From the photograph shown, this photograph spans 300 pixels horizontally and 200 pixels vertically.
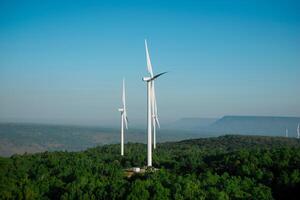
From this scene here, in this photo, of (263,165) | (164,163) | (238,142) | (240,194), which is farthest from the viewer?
(238,142)

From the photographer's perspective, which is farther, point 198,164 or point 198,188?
point 198,164

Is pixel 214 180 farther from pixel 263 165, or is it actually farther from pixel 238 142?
pixel 238 142

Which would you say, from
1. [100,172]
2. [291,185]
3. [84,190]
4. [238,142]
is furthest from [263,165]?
[238,142]

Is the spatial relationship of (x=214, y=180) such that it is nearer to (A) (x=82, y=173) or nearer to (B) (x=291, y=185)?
(B) (x=291, y=185)

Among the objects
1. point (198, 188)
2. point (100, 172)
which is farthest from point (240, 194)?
point (100, 172)

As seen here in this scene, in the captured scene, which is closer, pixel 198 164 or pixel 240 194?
pixel 240 194

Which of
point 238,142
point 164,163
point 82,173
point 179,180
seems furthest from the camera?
point 238,142

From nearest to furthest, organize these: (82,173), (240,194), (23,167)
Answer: (240,194), (82,173), (23,167)

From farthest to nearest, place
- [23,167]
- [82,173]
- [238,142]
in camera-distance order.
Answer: [238,142] < [23,167] < [82,173]
